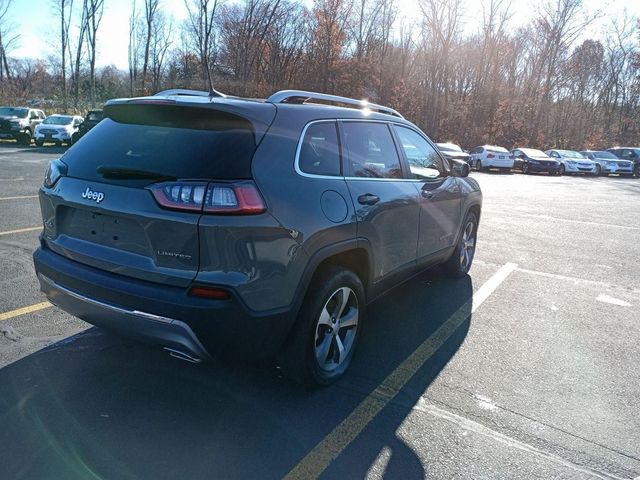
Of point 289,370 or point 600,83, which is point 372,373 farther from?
point 600,83

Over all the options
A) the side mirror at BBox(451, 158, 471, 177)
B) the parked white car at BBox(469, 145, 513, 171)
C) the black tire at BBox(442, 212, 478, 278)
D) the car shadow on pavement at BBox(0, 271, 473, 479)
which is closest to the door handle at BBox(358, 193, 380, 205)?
the car shadow on pavement at BBox(0, 271, 473, 479)

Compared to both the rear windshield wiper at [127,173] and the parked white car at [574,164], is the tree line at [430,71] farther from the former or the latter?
the rear windshield wiper at [127,173]

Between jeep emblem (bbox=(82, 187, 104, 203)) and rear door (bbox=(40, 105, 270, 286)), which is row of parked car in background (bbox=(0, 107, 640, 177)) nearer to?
rear door (bbox=(40, 105, 270, 286))

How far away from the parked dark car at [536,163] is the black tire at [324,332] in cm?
2918

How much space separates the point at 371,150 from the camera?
3.97 metres

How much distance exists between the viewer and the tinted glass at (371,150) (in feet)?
12.1

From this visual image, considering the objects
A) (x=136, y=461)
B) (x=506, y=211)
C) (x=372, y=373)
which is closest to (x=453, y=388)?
(x=372, y=373)

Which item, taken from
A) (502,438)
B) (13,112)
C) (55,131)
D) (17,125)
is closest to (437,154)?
(502,438)

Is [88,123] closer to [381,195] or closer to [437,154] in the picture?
[437,154]

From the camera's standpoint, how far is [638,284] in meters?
6.43

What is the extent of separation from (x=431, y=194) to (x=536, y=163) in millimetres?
28042

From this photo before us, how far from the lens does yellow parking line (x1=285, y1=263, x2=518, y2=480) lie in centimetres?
265

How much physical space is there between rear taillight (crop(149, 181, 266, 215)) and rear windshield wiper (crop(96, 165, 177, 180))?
0.33 feet

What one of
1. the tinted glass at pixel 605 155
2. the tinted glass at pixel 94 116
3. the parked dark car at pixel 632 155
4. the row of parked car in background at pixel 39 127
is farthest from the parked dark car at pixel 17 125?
the parked dark car at pixel 632 155
